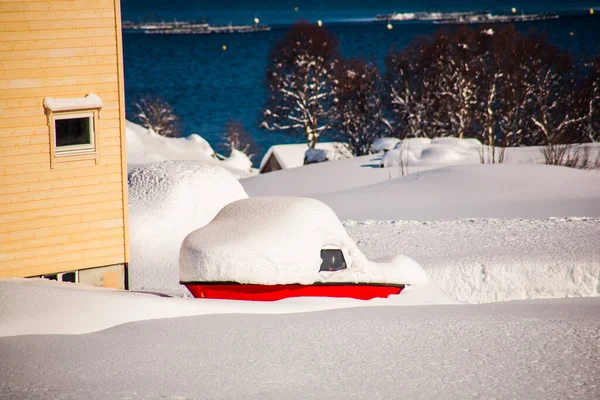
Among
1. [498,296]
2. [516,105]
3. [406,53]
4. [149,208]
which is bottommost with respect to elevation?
[498,296]

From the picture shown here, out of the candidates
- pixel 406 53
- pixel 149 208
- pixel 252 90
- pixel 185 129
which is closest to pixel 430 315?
pixel 149 208

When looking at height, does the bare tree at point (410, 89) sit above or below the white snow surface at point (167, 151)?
above

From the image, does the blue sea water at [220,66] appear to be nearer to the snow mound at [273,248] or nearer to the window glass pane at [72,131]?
the window glass pane at [72,131]

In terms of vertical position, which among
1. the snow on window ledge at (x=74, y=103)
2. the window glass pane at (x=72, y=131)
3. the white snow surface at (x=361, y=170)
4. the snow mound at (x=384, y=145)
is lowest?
the white snow surface at (x=361, y=170)

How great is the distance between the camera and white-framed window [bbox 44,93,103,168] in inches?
482

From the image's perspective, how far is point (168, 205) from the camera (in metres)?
16.5

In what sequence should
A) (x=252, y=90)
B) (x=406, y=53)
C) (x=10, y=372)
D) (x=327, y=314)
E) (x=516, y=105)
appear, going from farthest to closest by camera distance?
(x=252, y=90)
(x=406, y=53)
(x=516, y=105)
(x=327, y=314)
(x=10, y=372)

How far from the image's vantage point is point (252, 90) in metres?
116

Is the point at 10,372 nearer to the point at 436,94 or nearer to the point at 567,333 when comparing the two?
the point at 567,333

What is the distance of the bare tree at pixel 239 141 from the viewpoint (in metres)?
71.6

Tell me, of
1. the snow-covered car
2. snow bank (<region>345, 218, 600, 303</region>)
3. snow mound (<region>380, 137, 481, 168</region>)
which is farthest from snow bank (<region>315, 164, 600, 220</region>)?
the snow-covered car

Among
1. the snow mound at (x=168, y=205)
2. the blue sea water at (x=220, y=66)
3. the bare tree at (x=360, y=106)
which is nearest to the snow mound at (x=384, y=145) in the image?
the bare tree at (x=360, y=106)

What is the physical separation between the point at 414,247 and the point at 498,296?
2485 millimetres

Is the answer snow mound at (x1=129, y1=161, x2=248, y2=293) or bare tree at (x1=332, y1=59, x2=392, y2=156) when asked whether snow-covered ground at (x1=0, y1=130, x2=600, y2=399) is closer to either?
snow mound at (x1=129, y1=161, x2=248, y2=293)
